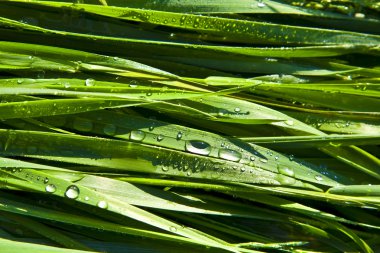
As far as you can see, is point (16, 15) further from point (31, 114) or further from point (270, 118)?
→ point (270, 118)

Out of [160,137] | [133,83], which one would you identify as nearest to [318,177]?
[160,137]

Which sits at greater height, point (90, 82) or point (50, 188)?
point (90, 82)

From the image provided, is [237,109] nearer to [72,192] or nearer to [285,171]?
[285,171]

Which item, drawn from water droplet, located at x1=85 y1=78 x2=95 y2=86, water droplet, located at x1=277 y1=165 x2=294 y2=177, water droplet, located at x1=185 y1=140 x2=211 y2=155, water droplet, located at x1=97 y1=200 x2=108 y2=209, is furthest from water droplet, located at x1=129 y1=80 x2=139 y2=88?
water droplet, located at x1=277 y1=165 x2=294 y2=177

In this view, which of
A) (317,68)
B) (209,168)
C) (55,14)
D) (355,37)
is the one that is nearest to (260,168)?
(209,168)

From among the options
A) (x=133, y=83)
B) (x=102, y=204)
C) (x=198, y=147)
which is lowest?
(x=102, y=204)

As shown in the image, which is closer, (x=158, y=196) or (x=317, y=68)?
(x=158, y=196)
